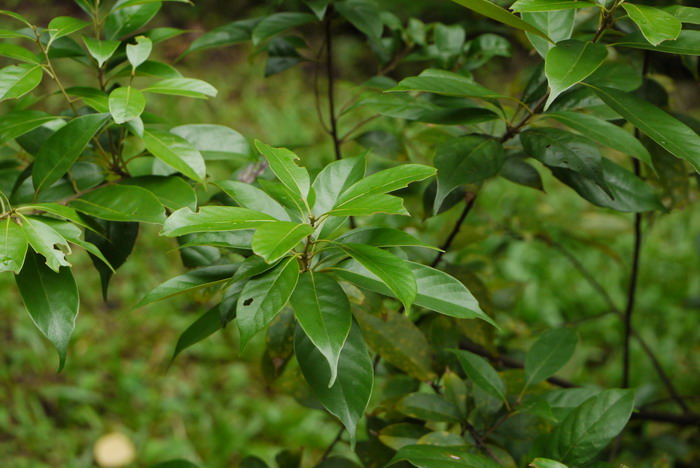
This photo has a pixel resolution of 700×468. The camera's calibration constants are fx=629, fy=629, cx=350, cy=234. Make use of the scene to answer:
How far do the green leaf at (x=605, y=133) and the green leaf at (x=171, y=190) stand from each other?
Answer: 477mm

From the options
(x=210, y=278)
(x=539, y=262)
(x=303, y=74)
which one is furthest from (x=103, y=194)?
(x=303, y=74)

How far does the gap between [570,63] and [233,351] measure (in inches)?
91.0

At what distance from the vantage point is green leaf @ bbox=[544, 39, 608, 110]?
66cm

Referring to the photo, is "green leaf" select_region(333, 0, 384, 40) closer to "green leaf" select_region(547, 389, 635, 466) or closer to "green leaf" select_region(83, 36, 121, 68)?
"green leaf" select_region(83, 36, 121, 68)

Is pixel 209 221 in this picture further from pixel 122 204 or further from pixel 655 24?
pixel 655 24

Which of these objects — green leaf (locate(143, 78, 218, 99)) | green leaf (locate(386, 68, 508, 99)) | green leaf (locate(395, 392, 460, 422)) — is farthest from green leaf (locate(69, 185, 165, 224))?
green leaf (locate(395, 392, 460, 422))

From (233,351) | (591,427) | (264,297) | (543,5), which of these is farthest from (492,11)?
(233,351)

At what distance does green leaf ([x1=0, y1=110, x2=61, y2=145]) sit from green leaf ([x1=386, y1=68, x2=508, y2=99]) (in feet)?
1.50

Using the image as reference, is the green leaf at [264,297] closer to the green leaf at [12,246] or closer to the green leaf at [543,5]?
the green leaf at [12,246]

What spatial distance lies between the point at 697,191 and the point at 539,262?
1757 mm

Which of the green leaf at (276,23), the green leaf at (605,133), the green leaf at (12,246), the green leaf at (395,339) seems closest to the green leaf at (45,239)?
the green leaf at (12,246)

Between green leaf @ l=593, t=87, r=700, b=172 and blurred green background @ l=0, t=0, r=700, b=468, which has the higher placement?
green leaf @ l=593, t=87, r=700, b=172

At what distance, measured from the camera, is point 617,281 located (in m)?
3.17

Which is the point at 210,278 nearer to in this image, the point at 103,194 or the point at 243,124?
the point at 103,194
